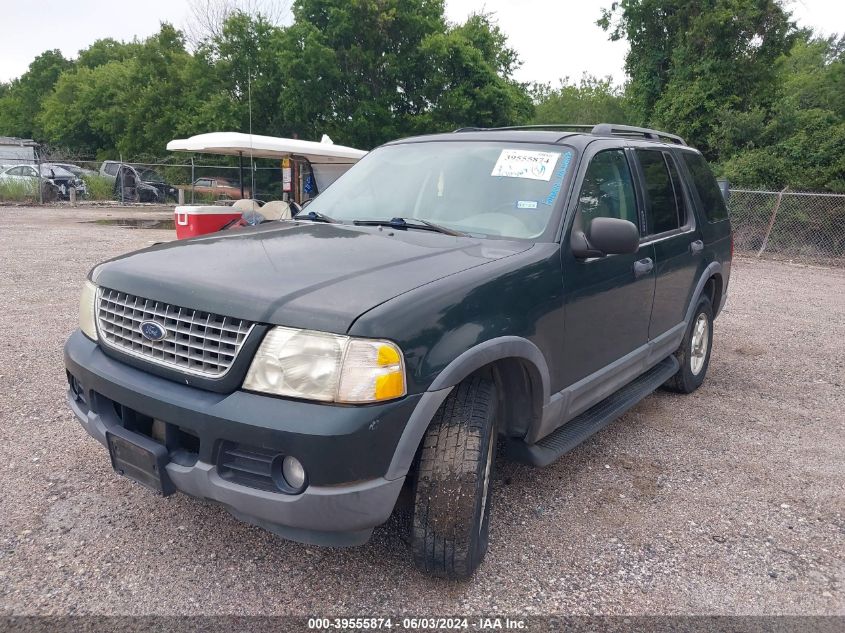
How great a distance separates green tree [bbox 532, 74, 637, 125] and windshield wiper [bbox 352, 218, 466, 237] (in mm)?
47963

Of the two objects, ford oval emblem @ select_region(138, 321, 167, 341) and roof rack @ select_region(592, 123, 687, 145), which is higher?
roof rack @ select_region(592, 123, 687, 145)

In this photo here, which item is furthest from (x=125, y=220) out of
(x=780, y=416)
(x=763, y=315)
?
(x=780, y=416)

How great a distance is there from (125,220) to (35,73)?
5950cm

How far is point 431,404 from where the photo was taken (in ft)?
7.39

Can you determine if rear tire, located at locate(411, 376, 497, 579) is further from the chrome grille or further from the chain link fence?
the chain link fence

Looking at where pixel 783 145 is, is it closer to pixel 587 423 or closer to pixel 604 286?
pixel 604 286

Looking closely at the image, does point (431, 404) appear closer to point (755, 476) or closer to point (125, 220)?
point (755, 476)

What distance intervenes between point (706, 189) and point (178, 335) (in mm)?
4174

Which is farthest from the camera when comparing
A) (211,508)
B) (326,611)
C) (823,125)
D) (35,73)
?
(35,73)

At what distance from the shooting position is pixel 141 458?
92.9 inches

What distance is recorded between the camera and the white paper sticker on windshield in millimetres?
3312

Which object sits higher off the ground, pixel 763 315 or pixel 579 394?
pixel 579 394

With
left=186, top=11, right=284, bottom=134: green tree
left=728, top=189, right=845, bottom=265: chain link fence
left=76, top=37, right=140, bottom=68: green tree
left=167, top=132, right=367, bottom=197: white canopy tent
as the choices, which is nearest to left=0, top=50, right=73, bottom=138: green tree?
left=76, top=37, right=140, bottom=68: green tree

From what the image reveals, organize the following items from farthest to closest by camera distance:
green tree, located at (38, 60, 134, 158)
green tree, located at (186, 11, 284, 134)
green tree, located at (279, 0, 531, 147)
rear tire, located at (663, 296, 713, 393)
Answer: green tree, located at (38, 60, 134, 158) → green tree, located at (186, 11, 284, 134) → green tree, located at (279, 0, 531, 147) → rear tire, located at (663, 296, 713, 393)
